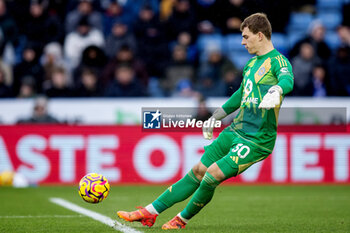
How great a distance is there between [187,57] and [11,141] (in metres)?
4.44

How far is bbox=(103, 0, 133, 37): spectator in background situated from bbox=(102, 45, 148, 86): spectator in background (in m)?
1.40

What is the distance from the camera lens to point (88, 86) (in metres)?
14.3

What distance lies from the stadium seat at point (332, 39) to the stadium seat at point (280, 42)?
1.08 metres

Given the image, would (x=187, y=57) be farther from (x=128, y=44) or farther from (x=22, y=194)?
(x=22, y=194)

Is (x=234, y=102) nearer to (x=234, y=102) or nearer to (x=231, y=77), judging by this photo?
(x=234, y=102)

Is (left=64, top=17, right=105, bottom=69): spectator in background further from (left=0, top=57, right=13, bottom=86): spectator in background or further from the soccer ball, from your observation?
the soccer ball

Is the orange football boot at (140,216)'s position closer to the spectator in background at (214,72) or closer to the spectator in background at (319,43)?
the spectator in background at (214,72)

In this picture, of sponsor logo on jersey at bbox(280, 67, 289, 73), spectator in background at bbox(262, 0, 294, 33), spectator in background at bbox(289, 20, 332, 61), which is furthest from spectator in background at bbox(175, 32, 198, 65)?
sponsor logo on jersey at bbox(280, 67, 289, 73)

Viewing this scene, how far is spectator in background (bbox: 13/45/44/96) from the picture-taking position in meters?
14.9

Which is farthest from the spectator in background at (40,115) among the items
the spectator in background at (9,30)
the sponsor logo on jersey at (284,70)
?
the sponsor logo on jersey at (284,70)

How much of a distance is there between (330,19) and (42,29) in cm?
733

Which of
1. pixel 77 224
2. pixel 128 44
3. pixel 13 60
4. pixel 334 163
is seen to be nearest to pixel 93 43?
pixel 128 44

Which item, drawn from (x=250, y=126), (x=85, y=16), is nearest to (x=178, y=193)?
(x=250, y=126)

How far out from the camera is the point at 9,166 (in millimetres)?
13125
